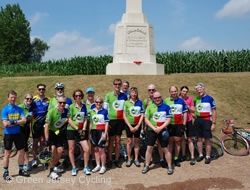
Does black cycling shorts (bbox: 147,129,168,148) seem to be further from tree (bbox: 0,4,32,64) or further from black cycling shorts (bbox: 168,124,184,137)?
tree (bbox: 0,4,32,64)

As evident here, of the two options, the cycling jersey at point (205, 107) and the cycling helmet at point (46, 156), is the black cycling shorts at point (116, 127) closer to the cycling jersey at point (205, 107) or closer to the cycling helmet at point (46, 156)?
the cycling helmet at point (46, 156)

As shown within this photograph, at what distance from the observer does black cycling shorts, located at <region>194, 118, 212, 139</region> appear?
567 cm

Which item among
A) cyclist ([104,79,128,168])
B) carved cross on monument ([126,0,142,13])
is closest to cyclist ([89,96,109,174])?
cyclist ([104,79,128,168])

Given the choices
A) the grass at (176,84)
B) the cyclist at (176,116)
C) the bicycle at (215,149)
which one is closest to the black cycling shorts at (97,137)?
the cyclist at (176,116)

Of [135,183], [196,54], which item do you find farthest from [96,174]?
[196,54]

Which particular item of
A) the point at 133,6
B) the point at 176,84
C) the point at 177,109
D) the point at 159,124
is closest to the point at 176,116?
the point at 177,109

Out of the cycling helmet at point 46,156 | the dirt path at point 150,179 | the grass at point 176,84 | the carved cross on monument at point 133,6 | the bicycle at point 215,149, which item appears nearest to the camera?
the dirt path at point 150,179

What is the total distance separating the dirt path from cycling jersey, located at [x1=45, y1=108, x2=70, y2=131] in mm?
1094

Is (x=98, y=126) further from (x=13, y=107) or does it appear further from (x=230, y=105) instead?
(x=230, y=105)

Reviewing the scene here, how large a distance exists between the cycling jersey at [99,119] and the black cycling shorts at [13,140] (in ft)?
5.25

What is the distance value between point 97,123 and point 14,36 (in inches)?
2097

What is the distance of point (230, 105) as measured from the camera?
988 centimetres

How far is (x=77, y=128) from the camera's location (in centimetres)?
503

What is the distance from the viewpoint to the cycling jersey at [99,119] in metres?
5.18
